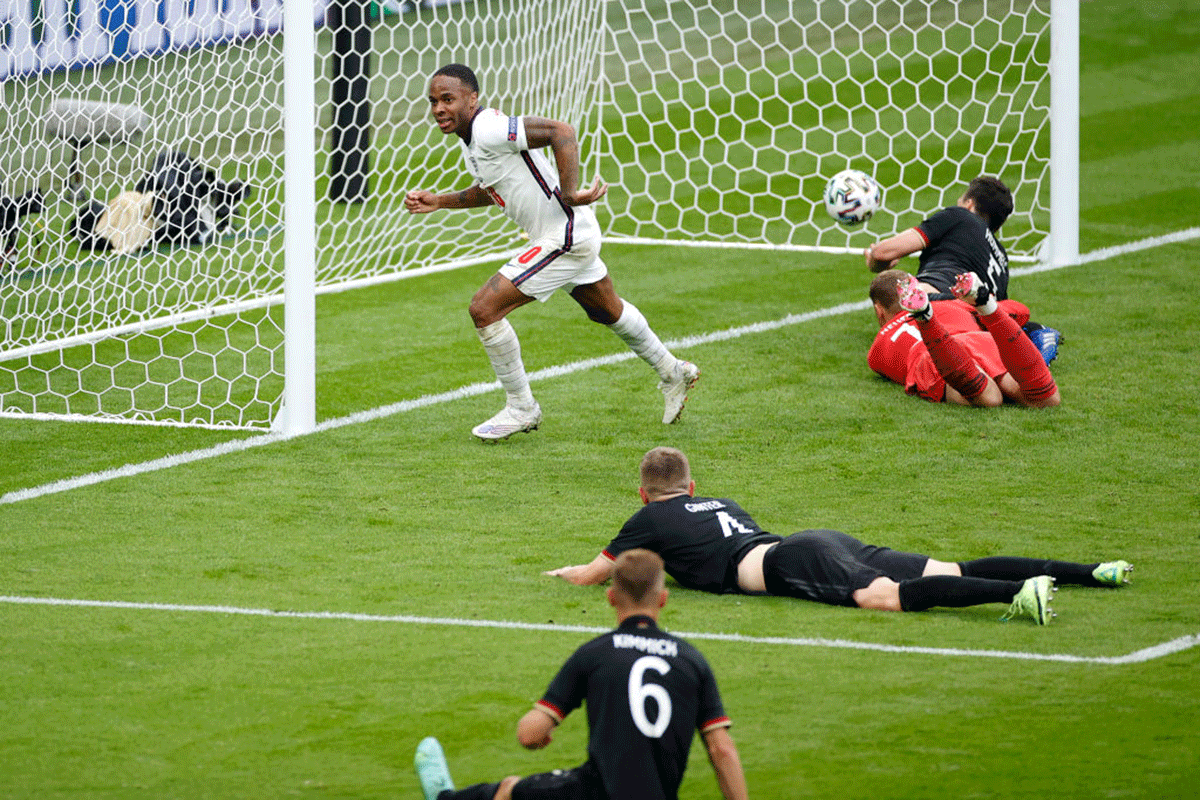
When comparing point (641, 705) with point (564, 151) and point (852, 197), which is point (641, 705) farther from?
point (852, 197)

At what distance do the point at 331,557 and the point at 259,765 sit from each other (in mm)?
2084

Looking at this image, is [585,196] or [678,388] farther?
[678,388]

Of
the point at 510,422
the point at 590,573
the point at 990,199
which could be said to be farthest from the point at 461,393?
the point at 590,573

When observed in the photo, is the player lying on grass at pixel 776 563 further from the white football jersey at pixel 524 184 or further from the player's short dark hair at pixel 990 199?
the player's short dark hair at pixel 990 199

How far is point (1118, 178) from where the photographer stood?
→ 14711 millimetres


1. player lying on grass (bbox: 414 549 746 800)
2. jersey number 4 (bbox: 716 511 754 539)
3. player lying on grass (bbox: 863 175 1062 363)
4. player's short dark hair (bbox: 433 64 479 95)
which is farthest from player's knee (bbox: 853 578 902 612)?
player lying on grass (bbox: 863 175 1062 363)

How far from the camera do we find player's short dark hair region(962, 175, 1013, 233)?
9.91 m

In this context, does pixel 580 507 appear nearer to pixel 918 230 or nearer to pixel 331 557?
pixel 331 557

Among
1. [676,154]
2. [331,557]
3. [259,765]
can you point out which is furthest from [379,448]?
[676,154]

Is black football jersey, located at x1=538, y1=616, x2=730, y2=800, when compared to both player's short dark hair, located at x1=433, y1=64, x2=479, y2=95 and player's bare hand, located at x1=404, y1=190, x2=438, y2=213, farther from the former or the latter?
player's short dark hair, located at x1=433, y1=64, x2=479, y2=95

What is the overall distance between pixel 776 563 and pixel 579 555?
0.99 metres

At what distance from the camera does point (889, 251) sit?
9461 mm

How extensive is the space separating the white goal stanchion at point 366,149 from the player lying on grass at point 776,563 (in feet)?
10.5

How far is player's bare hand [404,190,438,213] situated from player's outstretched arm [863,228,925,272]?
8.56 ft
